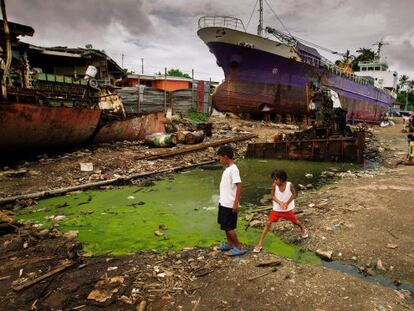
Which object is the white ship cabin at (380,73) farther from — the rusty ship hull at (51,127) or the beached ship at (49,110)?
the rusty ship hull at (51,127)

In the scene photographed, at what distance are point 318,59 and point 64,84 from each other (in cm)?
1842

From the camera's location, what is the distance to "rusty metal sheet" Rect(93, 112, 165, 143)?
39.2ft

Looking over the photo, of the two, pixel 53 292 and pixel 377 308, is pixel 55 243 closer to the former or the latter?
pixel 53 292

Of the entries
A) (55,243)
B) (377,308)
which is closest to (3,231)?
(55,243)

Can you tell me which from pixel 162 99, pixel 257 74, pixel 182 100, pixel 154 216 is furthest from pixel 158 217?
pixel 257 74

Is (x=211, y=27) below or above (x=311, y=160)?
above

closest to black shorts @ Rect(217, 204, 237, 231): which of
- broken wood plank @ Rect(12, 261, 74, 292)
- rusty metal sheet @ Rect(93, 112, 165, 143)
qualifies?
broken wood plank @ Rect(12, 261, 74, 292)

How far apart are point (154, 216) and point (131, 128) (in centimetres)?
773

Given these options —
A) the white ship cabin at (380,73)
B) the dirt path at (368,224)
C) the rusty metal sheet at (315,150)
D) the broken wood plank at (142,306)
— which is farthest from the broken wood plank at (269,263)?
the white ship cabin at (380,73)

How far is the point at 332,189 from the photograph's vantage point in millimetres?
7699

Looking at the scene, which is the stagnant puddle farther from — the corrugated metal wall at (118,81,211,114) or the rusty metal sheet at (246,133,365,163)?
the corrugated metal wall at (118,81,211,114)

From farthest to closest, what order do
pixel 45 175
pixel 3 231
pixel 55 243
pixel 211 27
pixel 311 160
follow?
pixel 211 27 < pixel 311 160 < pixel 45 175 < pixel 3 231 < pixel 55 243

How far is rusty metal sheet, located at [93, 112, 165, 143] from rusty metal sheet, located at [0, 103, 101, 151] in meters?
0.83

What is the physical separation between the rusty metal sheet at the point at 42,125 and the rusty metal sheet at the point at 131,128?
2.73 ft
